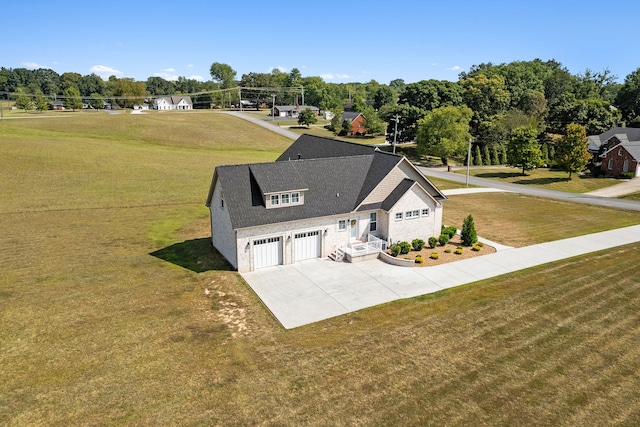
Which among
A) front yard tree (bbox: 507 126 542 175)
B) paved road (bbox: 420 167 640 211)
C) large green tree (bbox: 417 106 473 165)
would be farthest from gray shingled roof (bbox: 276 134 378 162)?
front yard tree (bbox: 507 126 542 175)

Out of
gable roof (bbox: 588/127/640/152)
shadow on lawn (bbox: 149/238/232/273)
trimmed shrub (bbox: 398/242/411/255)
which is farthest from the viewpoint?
gable roof (bbox: 588/127/640/152)

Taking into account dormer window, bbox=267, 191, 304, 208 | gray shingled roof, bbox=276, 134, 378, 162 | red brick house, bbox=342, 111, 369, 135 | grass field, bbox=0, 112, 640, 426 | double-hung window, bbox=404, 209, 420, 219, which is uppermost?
red brick house, bbox=342, 111, 369, 135

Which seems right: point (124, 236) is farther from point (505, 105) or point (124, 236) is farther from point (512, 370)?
point (505, 105)

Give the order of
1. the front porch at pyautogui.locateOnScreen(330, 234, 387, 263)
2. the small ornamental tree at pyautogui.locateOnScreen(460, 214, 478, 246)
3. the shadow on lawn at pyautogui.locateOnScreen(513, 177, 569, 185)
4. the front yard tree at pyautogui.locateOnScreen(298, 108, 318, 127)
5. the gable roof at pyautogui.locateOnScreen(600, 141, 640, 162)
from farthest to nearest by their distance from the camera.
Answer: the front yard tree at pyautogui.locateOnScreen(298, 108, 318, 127)
the gable roof at pyautogui.locateOnScreen(600, 141, 640, 162)
the shadow on lawn at pyautogui.locateOnScreen(513, 177, 569, 185)
the small ornamental tree at pyautogui.locateOnScreen(460, 214, 478, 246)
the front porch at pyautogui.locateOnScreen(330, 234, 387, 263)

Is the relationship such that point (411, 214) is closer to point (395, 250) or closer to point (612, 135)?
point (395, 250)

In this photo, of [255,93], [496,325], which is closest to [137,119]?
[255,93]

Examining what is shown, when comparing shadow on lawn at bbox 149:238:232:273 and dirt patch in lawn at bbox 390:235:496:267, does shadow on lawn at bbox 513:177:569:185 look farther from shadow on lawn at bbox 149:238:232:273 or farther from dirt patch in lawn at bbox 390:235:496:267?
shadow on lawn at bbox 149:238:232:273

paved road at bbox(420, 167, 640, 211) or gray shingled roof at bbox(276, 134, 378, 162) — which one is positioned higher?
gray shingled roof at bbox(276, 134, 378, 162)
